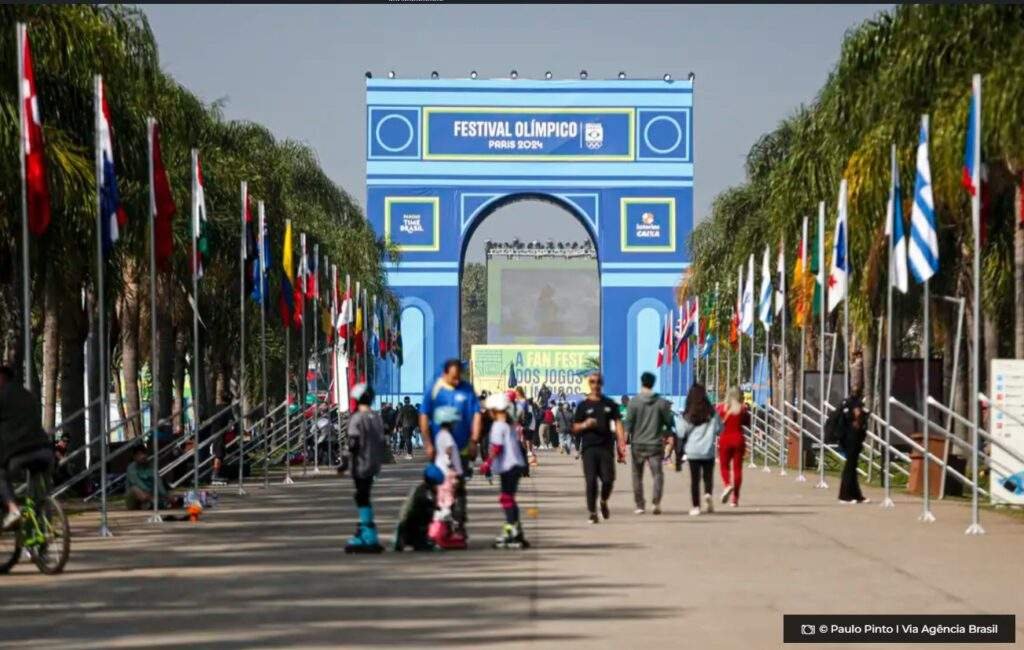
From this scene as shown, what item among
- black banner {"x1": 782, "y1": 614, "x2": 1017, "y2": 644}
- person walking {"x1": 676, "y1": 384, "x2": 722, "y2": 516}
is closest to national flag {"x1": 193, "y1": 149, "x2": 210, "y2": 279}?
person walking {"x1": 676, "y1": 384, "x2": 722, "y2": 516}

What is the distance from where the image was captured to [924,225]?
25.8m

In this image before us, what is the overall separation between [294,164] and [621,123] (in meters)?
35.5

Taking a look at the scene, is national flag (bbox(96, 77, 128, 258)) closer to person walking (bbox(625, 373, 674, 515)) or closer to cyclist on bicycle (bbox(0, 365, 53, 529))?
person walking (bbox(625, 373, 674, 515))

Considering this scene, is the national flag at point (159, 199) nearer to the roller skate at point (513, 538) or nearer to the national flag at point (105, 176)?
the national flag at point (105, 176)

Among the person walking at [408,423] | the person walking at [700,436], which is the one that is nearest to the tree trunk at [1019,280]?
the person walking at [700,436]

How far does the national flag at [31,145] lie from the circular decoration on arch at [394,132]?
7306cm

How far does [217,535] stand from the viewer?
22.5 metres

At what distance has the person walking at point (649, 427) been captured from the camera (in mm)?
25969

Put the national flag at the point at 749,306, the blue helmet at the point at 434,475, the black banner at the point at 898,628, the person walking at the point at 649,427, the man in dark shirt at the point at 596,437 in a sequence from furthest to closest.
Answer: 1. the national flag at the point at 749,306
2. the person walking at the point at 649,427
3. the man in dark shirt at the point at 596,437
4. the blue helmet at the point at 434,475
5. the black banner at the point at 898,628

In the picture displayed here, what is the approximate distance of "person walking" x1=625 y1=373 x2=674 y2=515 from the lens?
2597cm

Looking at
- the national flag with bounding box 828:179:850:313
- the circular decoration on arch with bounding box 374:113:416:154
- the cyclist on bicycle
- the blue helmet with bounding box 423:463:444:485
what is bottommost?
the blue helmet with bounding box 423:463:444:485

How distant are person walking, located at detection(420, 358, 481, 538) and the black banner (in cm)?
691

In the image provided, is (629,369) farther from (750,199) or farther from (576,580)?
(576,580)

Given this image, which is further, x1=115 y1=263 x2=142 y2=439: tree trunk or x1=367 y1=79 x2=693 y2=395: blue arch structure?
x1=367 y1=79 x2=693 y2=395: blue arch structure
